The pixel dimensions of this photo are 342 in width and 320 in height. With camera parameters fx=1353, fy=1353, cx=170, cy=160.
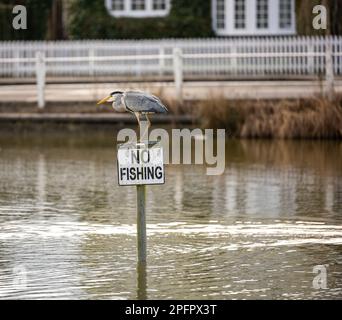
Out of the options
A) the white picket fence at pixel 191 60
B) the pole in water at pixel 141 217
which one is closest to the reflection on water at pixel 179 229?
the pole in water at pixel 141 217

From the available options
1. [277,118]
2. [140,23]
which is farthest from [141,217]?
[140,23]

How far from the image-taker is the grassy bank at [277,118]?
1055 inches

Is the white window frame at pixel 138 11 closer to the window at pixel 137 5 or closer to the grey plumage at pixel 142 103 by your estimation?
the window at pixel 137 5

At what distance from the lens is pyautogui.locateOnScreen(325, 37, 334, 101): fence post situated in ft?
92.6

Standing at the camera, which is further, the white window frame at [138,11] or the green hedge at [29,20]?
the white window frame at [138,11]

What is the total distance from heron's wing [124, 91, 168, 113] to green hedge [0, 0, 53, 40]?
102ft

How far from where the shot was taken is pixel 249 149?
25469mm

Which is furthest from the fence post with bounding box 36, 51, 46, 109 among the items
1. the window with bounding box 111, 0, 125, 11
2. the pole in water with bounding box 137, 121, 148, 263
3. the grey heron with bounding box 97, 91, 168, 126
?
the grey heron with bounding box 97, 91, 168, 126

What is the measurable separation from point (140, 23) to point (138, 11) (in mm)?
702

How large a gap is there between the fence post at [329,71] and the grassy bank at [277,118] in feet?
2.02

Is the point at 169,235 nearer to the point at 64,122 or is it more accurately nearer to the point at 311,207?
the point at 311,207

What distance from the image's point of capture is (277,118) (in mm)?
27312
